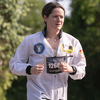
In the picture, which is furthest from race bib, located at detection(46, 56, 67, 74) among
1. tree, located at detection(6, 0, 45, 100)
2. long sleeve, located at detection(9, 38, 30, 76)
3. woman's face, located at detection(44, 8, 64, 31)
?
tree, located at detection(6, 0, 45, 100)

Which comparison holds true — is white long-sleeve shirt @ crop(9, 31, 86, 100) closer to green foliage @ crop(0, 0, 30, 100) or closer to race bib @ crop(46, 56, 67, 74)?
race bib @ crop(46, 56, 67, 74)

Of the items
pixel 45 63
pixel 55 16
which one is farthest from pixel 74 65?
pixel 55 16

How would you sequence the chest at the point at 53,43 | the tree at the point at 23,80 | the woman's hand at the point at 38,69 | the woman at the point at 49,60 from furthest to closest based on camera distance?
the tree at the point at 23,80 → the chest at the point at 53,43 → the woman at the point at 49,60 → the woman's hand at the point at 38,69

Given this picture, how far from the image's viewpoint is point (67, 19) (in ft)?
59.6

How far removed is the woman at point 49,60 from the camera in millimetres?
2133

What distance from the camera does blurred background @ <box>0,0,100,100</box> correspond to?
14.3 ft

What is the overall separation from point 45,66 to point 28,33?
3.47 meters

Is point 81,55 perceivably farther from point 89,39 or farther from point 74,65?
point 89,39

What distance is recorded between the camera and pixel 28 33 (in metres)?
5.52

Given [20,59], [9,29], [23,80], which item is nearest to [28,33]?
[9,29]

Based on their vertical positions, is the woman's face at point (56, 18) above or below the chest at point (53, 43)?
above

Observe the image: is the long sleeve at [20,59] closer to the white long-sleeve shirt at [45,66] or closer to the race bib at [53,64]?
the white long-sleeve shirt at [45,66]

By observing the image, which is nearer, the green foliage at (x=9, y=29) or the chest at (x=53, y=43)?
the chest at (x=53, y=43)

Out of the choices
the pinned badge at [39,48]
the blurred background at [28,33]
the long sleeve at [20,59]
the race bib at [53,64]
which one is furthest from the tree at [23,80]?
the race bib at [53,64]
